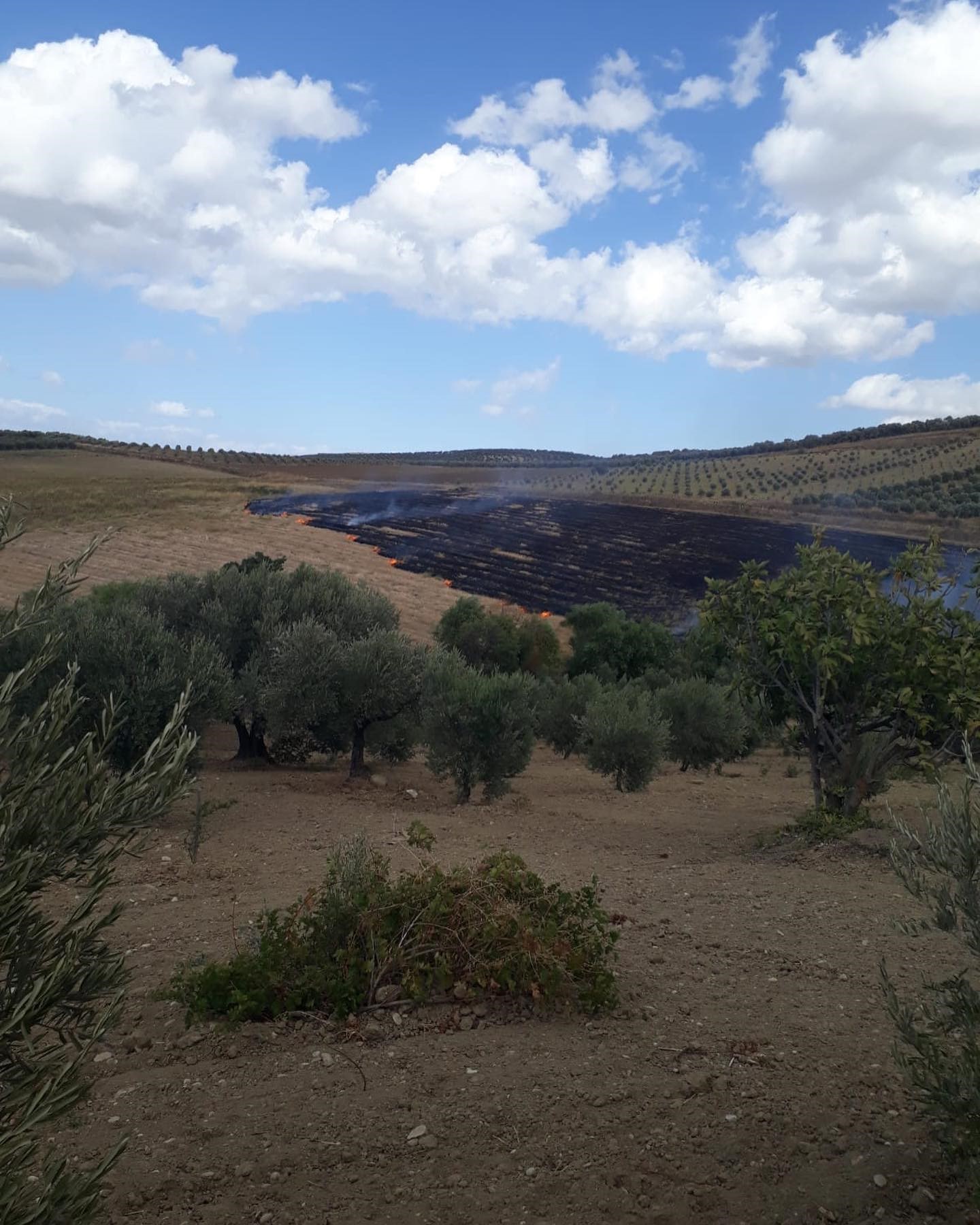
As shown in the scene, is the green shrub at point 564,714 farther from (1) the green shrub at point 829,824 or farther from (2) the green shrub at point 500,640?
(1) the green shrub at point 829,824

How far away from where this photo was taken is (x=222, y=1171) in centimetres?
486

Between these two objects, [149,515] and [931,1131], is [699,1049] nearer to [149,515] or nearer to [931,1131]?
[931,1131]

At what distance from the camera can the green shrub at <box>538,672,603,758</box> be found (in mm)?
27344

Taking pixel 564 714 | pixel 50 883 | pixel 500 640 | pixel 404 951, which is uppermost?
pixel 50 883

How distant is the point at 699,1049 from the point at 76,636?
1381cm

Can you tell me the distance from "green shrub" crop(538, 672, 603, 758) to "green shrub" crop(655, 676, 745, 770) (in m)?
2.83

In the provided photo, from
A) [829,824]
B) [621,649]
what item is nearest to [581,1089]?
[829,824]

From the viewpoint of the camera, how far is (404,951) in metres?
6.96

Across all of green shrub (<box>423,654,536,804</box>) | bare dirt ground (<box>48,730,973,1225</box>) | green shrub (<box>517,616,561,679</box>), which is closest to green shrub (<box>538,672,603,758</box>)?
green shrub (<box>517,616,561,679</box>)

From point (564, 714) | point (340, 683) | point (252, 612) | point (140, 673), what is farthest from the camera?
point (564, 714)

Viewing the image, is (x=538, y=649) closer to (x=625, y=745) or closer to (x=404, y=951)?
(x=625, y=745)

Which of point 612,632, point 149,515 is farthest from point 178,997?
point 149,515

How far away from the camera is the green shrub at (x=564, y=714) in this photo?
2734 cm

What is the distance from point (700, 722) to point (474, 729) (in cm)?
949
